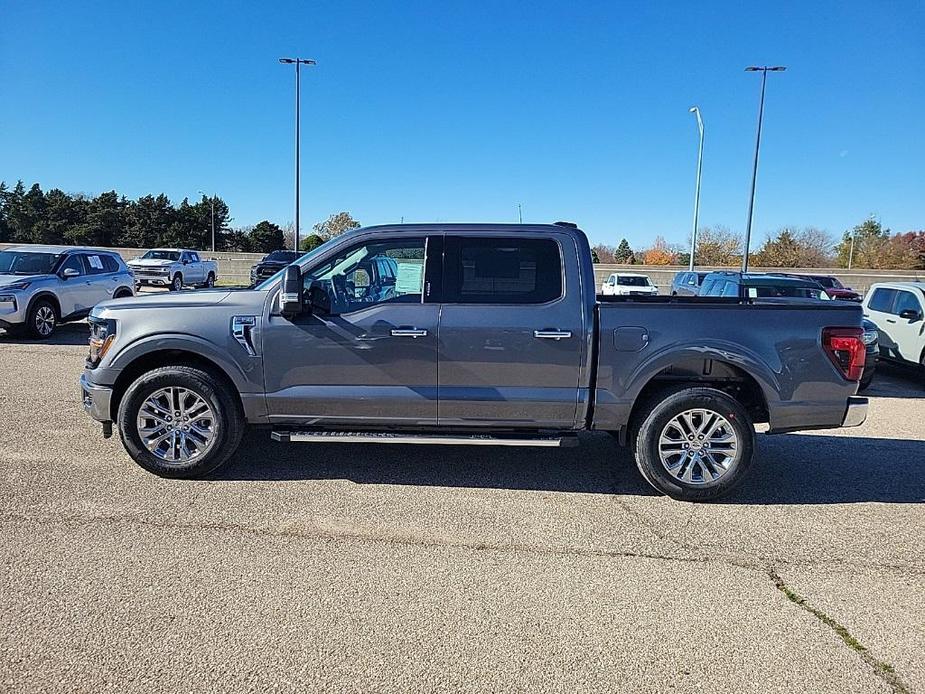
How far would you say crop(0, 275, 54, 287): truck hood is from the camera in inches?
477

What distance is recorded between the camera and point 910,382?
35.8 ft

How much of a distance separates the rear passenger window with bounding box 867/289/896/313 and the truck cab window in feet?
32.7

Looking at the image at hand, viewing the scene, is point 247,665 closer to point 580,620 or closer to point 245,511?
point 580,620

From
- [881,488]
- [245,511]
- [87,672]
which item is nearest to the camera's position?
[87,672]

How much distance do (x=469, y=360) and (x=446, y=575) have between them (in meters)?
1.69

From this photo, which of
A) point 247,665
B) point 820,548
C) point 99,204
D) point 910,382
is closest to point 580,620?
point 247,665

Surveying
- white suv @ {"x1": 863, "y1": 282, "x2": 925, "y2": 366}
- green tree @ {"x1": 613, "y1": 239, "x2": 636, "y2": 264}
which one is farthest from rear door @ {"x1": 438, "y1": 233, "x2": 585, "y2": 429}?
green tree @ {"x1": 613, "y1": 239, "x2": 636, "y2": 264}

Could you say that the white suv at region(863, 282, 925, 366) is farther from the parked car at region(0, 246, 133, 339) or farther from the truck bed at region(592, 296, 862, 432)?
the parked car at region(0, 246, 133, 339)

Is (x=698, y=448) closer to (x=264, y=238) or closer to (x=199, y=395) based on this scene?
(x=199, y=395)

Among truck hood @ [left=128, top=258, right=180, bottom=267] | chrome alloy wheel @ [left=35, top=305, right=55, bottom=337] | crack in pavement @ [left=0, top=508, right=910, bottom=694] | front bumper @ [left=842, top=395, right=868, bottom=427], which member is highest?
truck hood @ [left=128, top=258, right=180, bottom=267]

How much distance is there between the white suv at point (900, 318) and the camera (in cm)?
1020

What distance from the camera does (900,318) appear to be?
10.7 metres

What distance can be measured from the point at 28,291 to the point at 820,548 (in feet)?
43.9

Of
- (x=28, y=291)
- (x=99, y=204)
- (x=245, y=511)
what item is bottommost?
(x=245, y=511)
